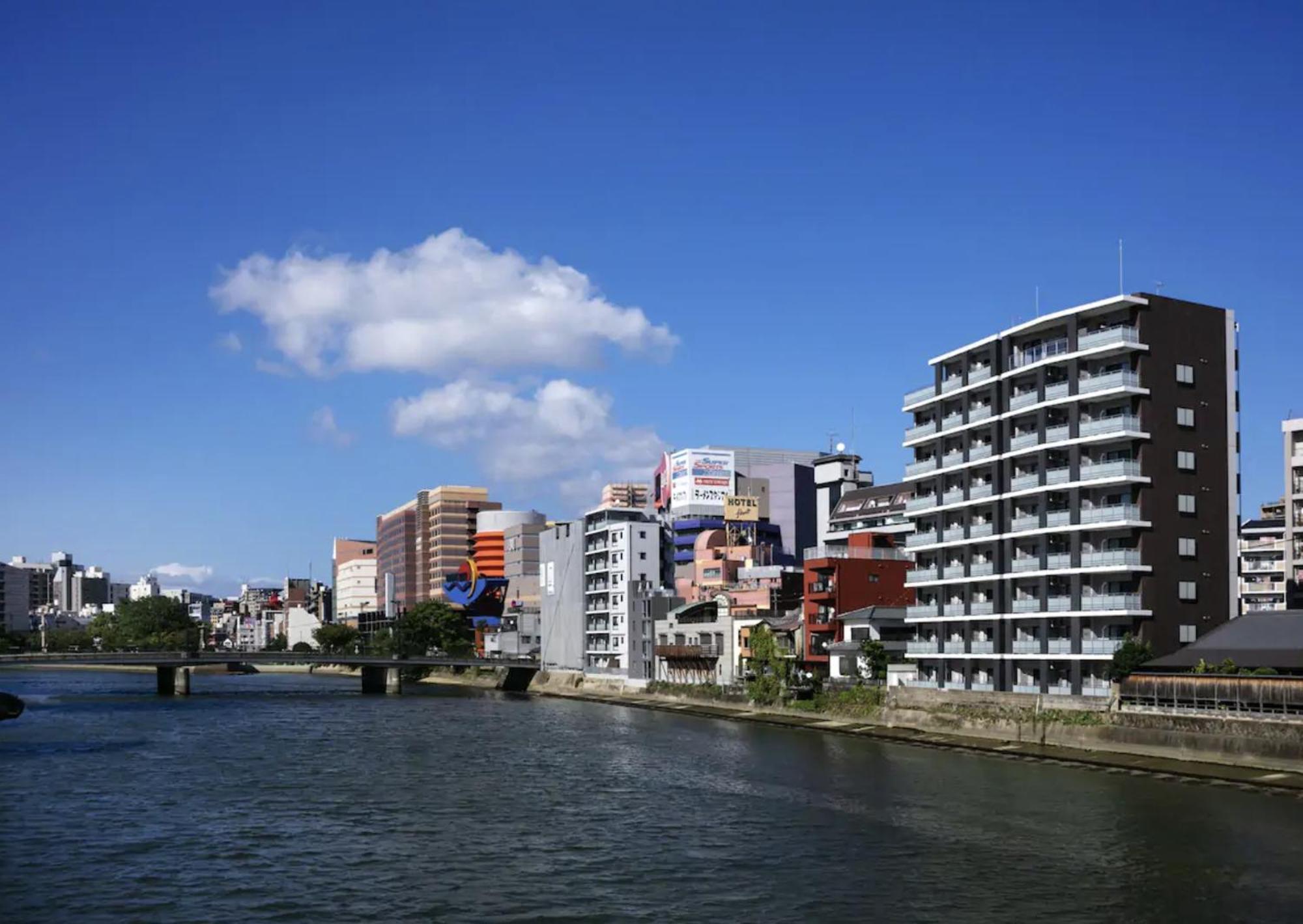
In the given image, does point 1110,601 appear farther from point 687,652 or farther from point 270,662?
point 270,662

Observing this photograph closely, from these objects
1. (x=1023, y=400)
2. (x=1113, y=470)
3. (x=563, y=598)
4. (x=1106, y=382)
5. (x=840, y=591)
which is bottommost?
(x=563, y=598)

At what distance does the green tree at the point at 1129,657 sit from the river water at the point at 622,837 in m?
8.44

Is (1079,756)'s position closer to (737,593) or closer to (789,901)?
(789,901)

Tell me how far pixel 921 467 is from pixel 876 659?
56.7ft

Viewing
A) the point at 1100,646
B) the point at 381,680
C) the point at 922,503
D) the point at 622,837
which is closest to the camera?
the point at 622,837

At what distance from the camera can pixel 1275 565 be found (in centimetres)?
13562

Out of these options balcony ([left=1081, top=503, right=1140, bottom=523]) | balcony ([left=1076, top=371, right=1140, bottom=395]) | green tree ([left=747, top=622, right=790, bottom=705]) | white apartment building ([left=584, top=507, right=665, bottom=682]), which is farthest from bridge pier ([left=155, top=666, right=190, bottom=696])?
balcony ([left=1076, top=371, right=1140, bottom=395])

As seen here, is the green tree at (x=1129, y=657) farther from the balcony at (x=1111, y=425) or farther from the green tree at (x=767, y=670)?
the green tree at (x=767, y=670)

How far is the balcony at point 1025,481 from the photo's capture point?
277 feet

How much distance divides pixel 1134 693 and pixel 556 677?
10798 centimetres

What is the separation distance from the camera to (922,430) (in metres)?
99.4

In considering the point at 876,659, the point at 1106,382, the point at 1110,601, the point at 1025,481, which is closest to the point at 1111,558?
the point at 1110,601

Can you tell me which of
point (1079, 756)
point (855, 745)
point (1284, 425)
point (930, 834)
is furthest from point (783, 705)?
point (930, 834)

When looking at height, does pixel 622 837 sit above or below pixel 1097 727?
below
